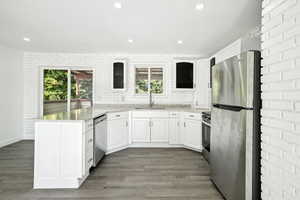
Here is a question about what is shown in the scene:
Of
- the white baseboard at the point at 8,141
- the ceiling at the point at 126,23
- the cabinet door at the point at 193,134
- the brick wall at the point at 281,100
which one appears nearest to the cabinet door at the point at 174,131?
the cabinet door at the point at 193,134

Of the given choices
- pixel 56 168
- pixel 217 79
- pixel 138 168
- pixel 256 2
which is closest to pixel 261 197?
pixel 217 79

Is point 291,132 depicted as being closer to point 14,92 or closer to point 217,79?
point 217,79

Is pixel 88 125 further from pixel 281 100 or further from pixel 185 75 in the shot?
pixel 185 75

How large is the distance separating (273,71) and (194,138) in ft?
8.78

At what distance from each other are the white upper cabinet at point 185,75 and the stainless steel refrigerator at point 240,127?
2.63 metres

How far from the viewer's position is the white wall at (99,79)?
200 inches

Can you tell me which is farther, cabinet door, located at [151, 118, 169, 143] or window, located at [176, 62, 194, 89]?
window, located at [176, 62, 194, 89]

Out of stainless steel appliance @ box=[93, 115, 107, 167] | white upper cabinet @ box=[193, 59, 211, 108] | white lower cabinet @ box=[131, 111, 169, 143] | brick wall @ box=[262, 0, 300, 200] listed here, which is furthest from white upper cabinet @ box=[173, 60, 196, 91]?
brick wall @ box=[262, 0, 300, 200]

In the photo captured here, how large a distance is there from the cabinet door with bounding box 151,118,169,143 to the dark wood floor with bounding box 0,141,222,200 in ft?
1.85

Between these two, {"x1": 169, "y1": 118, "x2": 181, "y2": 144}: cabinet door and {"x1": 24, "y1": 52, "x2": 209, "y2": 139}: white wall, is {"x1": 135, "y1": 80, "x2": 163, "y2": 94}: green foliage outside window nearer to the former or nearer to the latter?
{"x1": 24, "y1": 52, "x2": 209, "y2": 139}: white wall

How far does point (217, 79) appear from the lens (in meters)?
2.41

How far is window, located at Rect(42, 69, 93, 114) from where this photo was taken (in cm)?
519

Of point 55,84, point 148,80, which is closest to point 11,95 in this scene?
point 55,84

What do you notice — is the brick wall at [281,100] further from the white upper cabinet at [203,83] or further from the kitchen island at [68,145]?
the white upper cabinet at [203,83]
